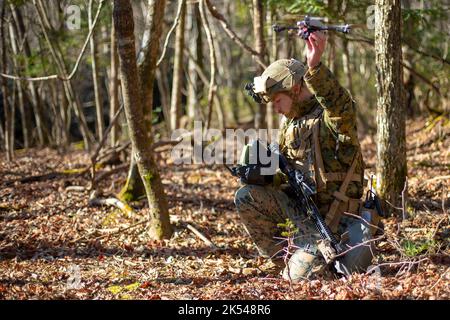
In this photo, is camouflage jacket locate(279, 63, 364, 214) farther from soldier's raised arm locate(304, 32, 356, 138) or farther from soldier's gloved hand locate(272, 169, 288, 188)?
soldier's gloved hand locate(272, 169, 288, 188)

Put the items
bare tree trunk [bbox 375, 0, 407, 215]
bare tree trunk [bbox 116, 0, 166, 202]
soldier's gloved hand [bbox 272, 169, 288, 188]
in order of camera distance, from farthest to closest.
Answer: bare tree trunk [bbox 116, 0, 166, 202] < bare tree trunk [bbox 375, 0, 407, 215] < soldier's gloved hand [bbox 272, 169, 288, 188]

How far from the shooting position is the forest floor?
4207mm

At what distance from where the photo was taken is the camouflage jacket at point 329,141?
13.9 feet

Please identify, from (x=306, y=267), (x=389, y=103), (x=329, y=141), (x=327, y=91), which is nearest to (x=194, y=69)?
(x=389, y=103)

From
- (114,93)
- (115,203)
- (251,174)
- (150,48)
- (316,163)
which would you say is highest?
(150,48)

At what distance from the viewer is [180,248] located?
5.89 meters

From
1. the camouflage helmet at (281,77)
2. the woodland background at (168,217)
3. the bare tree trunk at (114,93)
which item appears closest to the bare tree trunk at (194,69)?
the woodland background at (168,217)

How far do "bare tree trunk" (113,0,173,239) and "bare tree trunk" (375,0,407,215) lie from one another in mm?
2316

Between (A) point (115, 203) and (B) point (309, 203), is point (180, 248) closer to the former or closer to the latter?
(A) point (115, 203)

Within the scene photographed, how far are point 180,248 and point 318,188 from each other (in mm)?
1860

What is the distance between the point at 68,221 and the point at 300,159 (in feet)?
10.9

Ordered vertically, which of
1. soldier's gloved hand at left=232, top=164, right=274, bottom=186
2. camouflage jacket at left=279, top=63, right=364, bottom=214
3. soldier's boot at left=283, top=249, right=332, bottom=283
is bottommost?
soldier's boot at left=283, top=249, right=332, bottom=283

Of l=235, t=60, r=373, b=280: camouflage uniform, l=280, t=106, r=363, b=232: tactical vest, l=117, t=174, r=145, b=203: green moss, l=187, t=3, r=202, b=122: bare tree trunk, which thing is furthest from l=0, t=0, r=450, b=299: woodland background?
l=187, t=3, r=202, b=122: bare tree trunk
